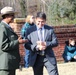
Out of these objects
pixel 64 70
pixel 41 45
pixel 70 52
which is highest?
pixel 41 45

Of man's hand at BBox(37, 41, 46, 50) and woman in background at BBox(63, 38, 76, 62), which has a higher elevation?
man's hand at BBox(37, 41, 46, 50)

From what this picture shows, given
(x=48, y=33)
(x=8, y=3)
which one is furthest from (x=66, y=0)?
(x=8, y=3)

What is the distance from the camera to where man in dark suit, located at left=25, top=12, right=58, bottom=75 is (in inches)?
293

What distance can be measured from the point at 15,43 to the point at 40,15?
1.08m

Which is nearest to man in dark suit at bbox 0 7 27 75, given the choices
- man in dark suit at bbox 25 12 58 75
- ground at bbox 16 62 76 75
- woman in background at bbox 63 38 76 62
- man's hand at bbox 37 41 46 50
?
man's hand at bbox 37 41 46 50

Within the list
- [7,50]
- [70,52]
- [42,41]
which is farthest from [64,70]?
[7,50]

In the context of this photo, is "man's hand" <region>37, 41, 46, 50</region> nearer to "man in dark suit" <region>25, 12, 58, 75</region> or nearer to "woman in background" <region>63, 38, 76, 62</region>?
"man in dark suit" <region>25, 12, 58, 75</region>

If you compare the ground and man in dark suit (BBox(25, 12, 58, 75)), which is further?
the ground

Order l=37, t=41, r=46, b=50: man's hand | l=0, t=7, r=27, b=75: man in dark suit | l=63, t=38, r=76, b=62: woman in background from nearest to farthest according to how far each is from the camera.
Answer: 1. l=0, t=7, r=27, b=75: man in dark suit
2. l=37, t=41, r=46, b=50: man's hand
3. l=63, t=38, r=76, b=62: woman in background

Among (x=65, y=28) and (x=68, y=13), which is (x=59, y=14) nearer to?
(x=68, y=13)

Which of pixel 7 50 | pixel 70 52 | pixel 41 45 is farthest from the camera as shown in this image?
pixel 70 52

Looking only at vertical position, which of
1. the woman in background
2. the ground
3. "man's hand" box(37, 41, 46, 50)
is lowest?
A: the ground

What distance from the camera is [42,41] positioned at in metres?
7.41

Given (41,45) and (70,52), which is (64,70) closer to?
(70,52)
